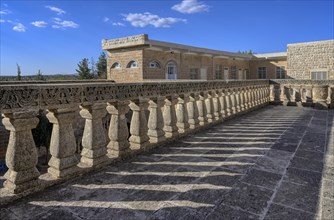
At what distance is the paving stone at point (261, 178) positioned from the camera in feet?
8.43

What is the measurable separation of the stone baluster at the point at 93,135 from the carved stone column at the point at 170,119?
1.49 meters

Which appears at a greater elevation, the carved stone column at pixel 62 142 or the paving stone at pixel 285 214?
the carved stone column at pixel 62 142

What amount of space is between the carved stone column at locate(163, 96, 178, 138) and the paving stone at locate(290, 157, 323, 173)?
185 centimetres

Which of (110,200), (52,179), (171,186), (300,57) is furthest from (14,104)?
(300,57)

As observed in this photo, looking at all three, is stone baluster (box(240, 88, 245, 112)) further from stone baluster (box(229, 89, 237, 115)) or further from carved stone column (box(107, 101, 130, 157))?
carved stone column (box(107, 101, 130, 157))

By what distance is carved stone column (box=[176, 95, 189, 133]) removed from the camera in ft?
14.9

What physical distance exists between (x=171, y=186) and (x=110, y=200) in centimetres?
62

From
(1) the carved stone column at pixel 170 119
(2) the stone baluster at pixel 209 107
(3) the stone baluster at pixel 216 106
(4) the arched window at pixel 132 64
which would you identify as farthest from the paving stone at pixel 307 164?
(4) the arched window at pixel 132 64

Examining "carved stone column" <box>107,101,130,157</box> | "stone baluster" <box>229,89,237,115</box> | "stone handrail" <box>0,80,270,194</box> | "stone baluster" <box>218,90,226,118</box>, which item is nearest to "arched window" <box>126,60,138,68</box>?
"stone baluster" <box>229,89,237,115</box>

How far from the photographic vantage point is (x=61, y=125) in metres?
2.50

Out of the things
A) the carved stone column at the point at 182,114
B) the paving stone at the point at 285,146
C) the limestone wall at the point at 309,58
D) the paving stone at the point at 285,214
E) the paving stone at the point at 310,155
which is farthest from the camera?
the limestone wall at the point at 309,58

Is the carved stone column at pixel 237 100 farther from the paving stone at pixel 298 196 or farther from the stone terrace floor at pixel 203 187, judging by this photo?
the paving stone at pixel 298 196

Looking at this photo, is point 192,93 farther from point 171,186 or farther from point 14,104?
point 14,104

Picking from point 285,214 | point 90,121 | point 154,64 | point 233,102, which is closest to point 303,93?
point 233,102
